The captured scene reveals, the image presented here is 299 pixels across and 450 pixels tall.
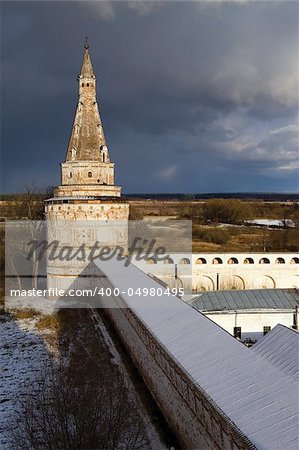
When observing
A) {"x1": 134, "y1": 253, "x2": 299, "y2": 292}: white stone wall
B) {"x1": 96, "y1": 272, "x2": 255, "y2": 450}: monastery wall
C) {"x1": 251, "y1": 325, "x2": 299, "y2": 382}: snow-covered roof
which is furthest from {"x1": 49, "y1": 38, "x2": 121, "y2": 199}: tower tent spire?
{"x1": 251, "y1": 325, "x2": 299, "y2": 382}: snow-covered roof

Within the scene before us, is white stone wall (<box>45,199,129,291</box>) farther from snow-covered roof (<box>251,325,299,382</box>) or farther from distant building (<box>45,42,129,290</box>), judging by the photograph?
snow-covered roof (<box>251,325,299,382</box>)

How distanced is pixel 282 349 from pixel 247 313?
6232mm

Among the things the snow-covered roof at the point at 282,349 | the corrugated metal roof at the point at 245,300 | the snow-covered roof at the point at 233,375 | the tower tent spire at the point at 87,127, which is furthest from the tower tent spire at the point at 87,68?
the snow-covered roof at the point at 282,349

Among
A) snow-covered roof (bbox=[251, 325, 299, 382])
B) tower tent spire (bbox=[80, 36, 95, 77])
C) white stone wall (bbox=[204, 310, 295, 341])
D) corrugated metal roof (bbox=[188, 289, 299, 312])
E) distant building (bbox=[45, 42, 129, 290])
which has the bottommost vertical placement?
white stone wall (bbox=[204, 310, 295, 341])

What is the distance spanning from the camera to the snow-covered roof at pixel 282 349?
7.28 m

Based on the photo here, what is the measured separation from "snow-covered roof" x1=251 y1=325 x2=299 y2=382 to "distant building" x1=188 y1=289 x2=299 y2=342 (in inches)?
205

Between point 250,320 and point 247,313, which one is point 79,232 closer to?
point 247,313

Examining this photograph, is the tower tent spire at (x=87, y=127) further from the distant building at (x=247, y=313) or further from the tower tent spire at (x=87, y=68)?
the distant building at (x=247, y=313)

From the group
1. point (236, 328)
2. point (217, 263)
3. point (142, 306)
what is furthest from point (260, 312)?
point (217, 263)

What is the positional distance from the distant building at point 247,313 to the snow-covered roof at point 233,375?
3.98m

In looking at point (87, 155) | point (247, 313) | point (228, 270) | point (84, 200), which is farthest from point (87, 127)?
point (247, 313)

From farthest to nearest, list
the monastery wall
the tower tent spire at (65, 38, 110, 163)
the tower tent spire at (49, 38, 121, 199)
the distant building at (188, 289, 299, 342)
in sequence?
the tower tent spire at (65, 38, 110, 163), the tower tent spire at (49, 38, 121, 199), the distant building at (188, 289, 299, 342), the monastery wall

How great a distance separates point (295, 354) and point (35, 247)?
58.8 feet

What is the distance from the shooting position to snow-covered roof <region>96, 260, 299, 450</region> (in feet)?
16.8
